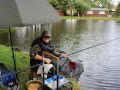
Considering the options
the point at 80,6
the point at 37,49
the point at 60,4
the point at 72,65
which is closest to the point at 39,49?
the point at 37,49

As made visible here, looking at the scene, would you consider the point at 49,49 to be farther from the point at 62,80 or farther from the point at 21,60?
the point at 21,60

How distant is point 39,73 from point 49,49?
71 centimetres

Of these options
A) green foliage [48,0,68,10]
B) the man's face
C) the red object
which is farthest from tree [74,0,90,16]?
the man's face

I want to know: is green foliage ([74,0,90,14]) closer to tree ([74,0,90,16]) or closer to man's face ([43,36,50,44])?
tree ([74,0,90,16])

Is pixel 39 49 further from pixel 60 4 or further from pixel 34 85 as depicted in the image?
pixel 60 4

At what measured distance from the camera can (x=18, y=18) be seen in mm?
7145

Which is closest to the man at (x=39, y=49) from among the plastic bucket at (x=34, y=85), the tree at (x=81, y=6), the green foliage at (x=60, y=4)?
the plastic bucket at (x=34, y=85)

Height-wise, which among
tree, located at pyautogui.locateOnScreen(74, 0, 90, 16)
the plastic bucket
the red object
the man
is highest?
the man

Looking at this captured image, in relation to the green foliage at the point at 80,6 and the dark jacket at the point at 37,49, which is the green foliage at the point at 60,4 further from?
the dark jacket at the point at 37,49

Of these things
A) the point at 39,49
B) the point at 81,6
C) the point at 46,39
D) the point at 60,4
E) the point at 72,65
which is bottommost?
the point at 81,6

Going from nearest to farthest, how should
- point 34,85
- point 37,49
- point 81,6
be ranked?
point 34,85
point 37,49
point 81,6

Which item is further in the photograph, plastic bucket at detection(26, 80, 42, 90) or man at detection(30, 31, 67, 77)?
man at detection(30, 31, 67, 77)

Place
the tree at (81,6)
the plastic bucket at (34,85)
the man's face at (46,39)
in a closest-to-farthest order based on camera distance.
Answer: the plastic bucket at (34,85)
the man's face at (46,39)
the tree at (81,6)

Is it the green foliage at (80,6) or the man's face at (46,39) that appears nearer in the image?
the man's face at (46,39)
